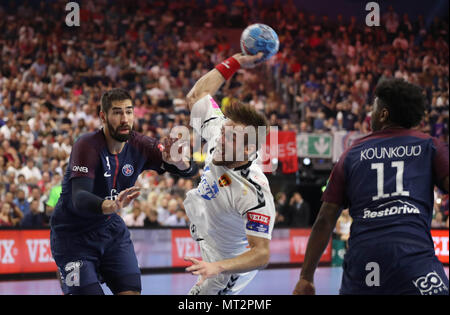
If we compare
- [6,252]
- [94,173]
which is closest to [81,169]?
[94,173]

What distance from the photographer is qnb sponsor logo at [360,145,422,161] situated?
11.6 ft

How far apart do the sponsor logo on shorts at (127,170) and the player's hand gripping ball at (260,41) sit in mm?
1524

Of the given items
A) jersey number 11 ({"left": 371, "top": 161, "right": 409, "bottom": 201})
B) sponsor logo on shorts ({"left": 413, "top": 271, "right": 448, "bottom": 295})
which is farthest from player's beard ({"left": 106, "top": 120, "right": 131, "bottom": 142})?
sponsor logo on shorts ({"left": 413, "top": 271, "right": 448, "bottom": 295})

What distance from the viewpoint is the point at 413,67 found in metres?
23.1

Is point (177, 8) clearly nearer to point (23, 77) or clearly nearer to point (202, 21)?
point (202, 21)

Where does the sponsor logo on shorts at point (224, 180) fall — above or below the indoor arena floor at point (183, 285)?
above

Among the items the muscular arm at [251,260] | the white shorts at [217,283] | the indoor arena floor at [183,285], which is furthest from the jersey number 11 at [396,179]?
the indoor arena floor at [183,285]

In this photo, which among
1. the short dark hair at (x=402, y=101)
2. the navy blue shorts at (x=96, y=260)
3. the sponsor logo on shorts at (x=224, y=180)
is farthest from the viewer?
the navy blue shorts at (x=96, y=260)

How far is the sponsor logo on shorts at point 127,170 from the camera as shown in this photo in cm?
547

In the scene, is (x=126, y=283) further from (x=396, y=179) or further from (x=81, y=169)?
(x=396, y=179)

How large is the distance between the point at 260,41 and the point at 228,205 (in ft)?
5.64

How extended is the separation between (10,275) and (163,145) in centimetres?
850

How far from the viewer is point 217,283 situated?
16.2 feet

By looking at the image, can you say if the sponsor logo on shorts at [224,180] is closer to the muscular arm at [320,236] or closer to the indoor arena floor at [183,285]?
the muscular arm at [320,236]
